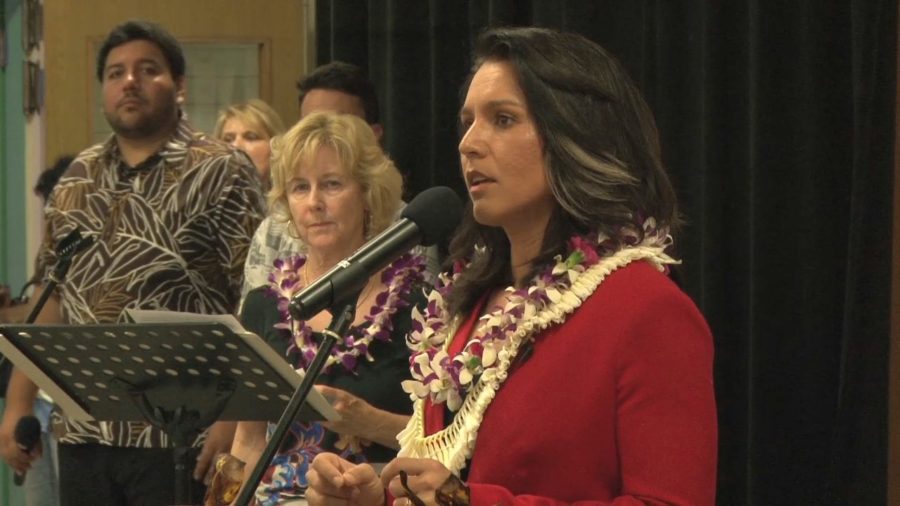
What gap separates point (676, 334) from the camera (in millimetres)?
1725

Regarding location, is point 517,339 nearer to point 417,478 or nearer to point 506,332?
point 506,332

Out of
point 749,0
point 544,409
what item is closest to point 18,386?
point 749,0

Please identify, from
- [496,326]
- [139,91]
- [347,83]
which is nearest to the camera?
[496,326]

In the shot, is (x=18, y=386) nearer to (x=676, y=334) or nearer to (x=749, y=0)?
(x=749, y=0)

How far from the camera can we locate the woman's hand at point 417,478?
5.43 feet

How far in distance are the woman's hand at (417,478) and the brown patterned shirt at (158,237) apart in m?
1.69

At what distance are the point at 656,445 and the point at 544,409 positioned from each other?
0.48 ft

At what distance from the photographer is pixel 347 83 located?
3.61 meters

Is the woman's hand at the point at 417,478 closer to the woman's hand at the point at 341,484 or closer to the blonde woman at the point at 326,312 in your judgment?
the woman's hand at the point at 341,484

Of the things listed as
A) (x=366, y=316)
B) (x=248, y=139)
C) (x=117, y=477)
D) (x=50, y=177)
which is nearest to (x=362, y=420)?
(x=366, y=316)

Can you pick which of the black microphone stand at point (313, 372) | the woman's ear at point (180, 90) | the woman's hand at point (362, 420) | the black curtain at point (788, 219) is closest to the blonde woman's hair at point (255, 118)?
the woman's ear at point (180, 90)

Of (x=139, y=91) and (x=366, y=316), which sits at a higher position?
(x=139, y=91)

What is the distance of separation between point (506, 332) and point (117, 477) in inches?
65.4

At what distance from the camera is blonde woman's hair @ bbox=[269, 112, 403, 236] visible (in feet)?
9.63
